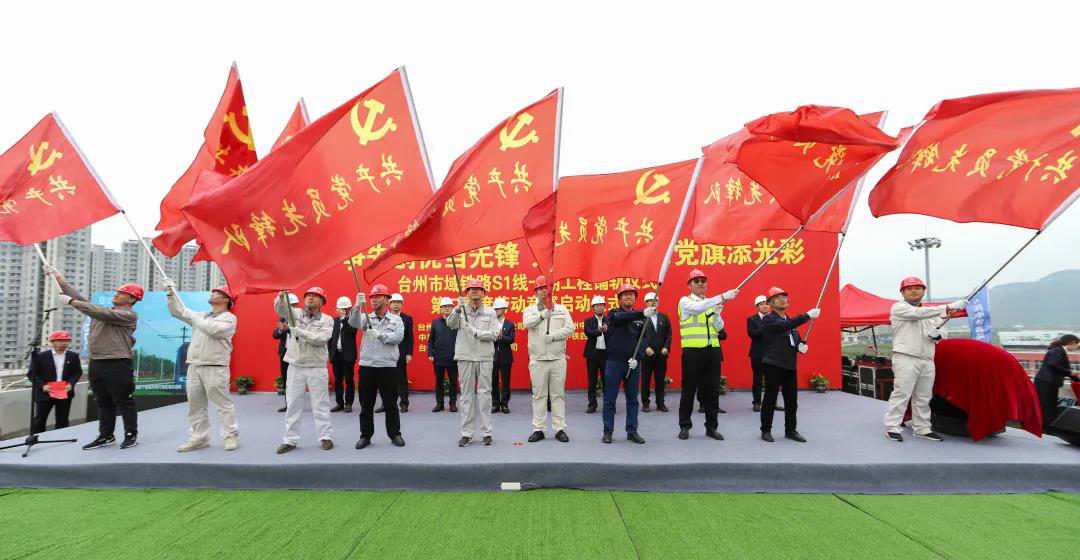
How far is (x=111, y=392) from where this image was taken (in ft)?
14.7

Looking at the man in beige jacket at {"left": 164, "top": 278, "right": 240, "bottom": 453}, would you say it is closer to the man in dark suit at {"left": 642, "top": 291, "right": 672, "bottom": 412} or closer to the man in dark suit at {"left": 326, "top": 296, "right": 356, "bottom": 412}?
the man in dark suit at {"left": 326, "top": 296, "right": 356, "bottom": 412}

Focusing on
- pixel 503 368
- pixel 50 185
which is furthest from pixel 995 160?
pixel 50 185

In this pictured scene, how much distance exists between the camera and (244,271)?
10.3 feet

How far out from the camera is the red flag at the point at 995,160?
3639 millimetres

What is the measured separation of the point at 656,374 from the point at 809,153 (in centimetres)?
354

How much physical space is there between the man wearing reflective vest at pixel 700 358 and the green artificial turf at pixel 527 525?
3.85 ft

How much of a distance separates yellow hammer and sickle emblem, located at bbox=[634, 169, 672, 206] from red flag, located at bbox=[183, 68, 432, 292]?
1777 millimetres

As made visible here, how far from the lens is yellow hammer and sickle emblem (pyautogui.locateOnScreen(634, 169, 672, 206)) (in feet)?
12.8

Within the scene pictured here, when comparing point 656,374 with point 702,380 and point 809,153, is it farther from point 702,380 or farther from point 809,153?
point 809,153

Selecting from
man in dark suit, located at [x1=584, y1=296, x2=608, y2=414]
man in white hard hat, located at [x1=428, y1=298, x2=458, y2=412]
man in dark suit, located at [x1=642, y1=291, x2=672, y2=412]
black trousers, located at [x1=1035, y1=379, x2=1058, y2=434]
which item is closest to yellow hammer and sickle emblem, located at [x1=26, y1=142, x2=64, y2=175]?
man in white hard hat, located at [x1=428, y1=298, x2=458, y2=412]

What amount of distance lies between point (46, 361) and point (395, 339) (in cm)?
443

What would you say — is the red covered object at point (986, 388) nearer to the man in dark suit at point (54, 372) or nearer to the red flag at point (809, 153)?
→ the red flag at point (809, 153)

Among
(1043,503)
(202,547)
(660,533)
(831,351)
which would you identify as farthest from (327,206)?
(831,351)

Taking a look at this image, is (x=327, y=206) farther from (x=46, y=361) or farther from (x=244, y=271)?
(x=46, y=361)
